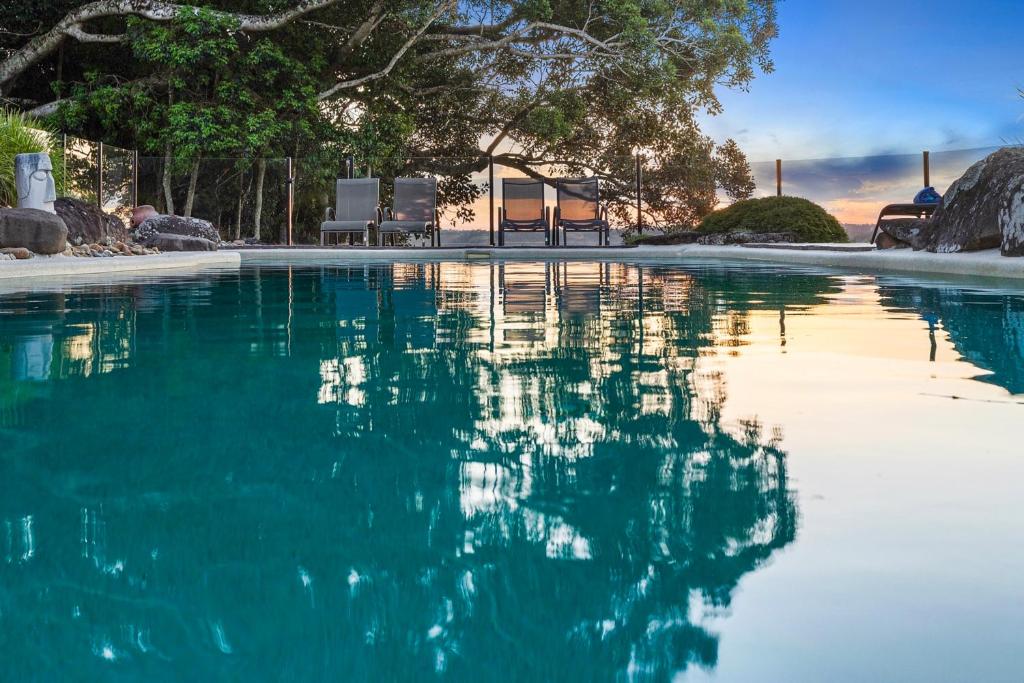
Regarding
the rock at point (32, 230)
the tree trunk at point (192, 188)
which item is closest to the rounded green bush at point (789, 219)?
the tree trunk at point (192, 188)

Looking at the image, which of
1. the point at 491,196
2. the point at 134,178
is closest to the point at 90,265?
the point at 134,178

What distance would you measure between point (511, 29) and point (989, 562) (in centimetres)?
1912

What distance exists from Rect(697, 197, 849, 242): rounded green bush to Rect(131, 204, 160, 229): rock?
9.03 m

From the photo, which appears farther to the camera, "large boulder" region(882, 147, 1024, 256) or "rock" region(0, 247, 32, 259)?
"rock" region(0, 247, 32, 259)

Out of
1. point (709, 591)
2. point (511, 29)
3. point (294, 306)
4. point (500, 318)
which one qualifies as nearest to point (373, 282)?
point (294, 306)

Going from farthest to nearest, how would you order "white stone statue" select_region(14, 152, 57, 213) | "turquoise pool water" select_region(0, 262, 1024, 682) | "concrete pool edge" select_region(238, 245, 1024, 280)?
"white stone statue" select_region(14, 152, 57, 213)
"concrete pool edge" select_region(238, 245, 1024, 280)
"turquoise pool water" select_region(0, 262, 1024, 682)

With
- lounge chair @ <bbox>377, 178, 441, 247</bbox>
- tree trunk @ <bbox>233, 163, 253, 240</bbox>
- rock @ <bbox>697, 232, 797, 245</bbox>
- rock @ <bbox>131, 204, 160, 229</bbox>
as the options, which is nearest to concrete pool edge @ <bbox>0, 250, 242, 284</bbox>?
lounge chair @ <bbox>377, 178, 441, 247</bbox>

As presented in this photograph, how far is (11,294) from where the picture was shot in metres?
6.09

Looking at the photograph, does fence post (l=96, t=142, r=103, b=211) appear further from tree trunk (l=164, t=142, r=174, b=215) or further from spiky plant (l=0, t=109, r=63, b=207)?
spiky plant (l=0, t=109, r=63, b=207)

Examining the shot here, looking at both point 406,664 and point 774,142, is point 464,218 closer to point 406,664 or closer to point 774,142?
point 774,142

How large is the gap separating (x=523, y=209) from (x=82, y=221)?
23.2 ft

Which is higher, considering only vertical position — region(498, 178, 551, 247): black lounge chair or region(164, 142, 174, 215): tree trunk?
region(164, 142, 174, 215): tree trunk

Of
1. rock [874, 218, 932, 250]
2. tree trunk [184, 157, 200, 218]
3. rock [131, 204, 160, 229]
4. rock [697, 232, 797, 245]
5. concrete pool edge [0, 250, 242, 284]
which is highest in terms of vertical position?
tree trunk [184, 157, 200, 218]

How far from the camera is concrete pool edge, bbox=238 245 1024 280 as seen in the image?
7465mm
